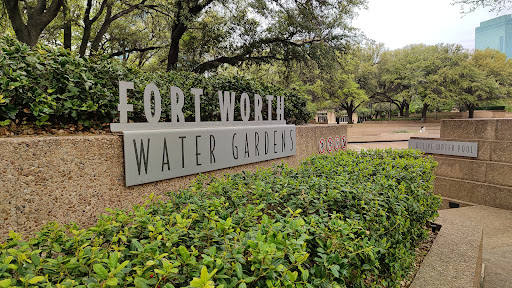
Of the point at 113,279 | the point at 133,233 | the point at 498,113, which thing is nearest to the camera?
the point at 113,279

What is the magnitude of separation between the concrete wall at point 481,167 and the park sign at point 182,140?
17.3ft

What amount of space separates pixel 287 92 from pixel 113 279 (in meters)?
6.68

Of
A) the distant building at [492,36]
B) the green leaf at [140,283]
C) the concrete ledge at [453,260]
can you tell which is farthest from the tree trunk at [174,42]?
the distant building at [492,36]

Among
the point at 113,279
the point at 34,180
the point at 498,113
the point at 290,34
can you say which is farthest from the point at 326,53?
the point at 498,113

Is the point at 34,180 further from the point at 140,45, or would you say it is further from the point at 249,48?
the point at 140,45

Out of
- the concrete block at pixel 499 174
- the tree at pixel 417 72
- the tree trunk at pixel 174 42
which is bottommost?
the concrete block at pixel 499 174

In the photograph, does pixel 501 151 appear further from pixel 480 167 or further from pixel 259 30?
pixel 259 30

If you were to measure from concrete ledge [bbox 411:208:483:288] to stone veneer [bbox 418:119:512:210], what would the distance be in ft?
12.3

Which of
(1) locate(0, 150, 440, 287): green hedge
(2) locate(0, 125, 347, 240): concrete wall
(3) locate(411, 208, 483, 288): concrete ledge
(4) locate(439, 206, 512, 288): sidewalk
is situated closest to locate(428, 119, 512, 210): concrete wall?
(4) locate(439, 206, 512, 288): sidewalk

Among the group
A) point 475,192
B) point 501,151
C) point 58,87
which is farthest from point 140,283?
point 475,192

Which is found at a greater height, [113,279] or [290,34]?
[290,34]

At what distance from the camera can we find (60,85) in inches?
123

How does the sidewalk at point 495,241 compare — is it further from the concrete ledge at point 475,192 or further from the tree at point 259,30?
the tree at point 259,30

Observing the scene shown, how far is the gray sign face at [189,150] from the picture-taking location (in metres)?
3.18
